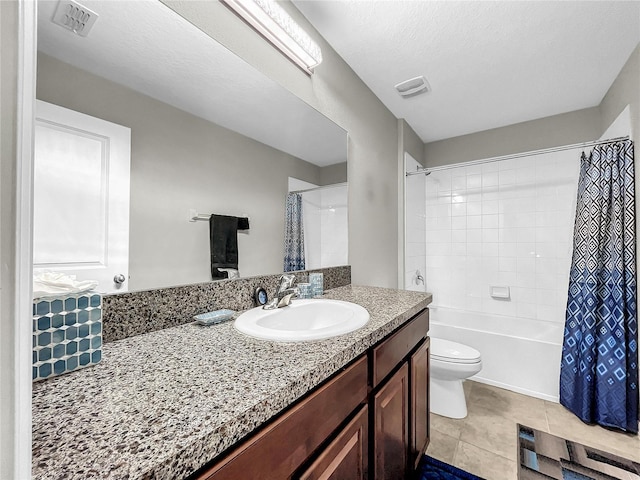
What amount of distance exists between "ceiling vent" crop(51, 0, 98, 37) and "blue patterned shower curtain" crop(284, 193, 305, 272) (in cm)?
87

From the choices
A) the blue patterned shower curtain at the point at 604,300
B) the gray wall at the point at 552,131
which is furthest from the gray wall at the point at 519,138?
the blue patterned shower curtain at the point at 604,300

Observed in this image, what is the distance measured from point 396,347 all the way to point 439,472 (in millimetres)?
931

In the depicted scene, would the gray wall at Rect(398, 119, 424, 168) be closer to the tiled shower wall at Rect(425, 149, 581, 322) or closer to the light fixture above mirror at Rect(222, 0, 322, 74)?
the tiled shower wall at Rect(425, 149, 581, 322)

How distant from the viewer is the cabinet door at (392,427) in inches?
36.7

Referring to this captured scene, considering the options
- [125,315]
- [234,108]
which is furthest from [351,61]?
[125,315]

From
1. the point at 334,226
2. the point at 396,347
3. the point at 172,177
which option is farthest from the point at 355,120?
the point at 396,347

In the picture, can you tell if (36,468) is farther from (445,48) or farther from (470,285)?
(470,285)

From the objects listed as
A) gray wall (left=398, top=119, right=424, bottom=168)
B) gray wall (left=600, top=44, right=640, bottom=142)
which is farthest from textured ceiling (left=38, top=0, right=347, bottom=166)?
gray wall (left=600, top=44, right=640, bottom=142)

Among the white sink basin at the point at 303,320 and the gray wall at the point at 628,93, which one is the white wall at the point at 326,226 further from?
the gray wall at the point at 628,93

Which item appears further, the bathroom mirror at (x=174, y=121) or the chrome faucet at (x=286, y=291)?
the chrome faucet at (x=286, y=291)

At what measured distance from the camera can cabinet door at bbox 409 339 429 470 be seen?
1.23 meters

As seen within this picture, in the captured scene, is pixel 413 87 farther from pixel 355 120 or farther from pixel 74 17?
pixel 74 17

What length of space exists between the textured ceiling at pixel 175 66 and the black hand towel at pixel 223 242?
374 mm

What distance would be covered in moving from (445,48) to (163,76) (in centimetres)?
159
